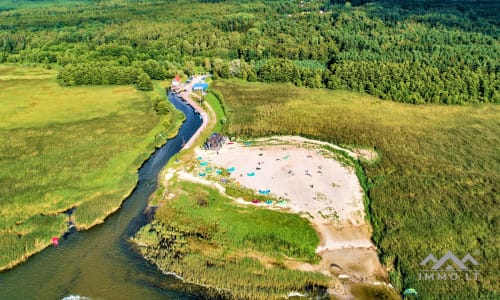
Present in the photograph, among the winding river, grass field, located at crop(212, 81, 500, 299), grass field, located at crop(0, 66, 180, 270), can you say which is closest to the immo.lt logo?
grass field, located at crop(212, 81, 500, 299)

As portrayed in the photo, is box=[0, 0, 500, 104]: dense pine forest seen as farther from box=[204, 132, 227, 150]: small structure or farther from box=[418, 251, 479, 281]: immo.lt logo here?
box=[418, 251, 479, 281]: immo.lt logo

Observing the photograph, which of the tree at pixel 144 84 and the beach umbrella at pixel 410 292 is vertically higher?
the tree at pixel 144 84

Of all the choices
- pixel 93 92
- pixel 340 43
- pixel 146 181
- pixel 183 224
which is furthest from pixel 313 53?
pixel 183 224

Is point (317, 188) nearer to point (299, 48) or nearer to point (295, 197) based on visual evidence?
point (295, 197)

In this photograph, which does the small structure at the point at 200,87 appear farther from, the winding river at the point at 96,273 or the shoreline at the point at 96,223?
the winding river at the point at 96,273

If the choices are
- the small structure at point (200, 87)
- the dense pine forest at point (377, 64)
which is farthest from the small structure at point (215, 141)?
the small structure at point (200, 87)

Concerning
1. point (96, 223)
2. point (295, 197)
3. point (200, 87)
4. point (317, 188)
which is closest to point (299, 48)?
point (200, 87)
